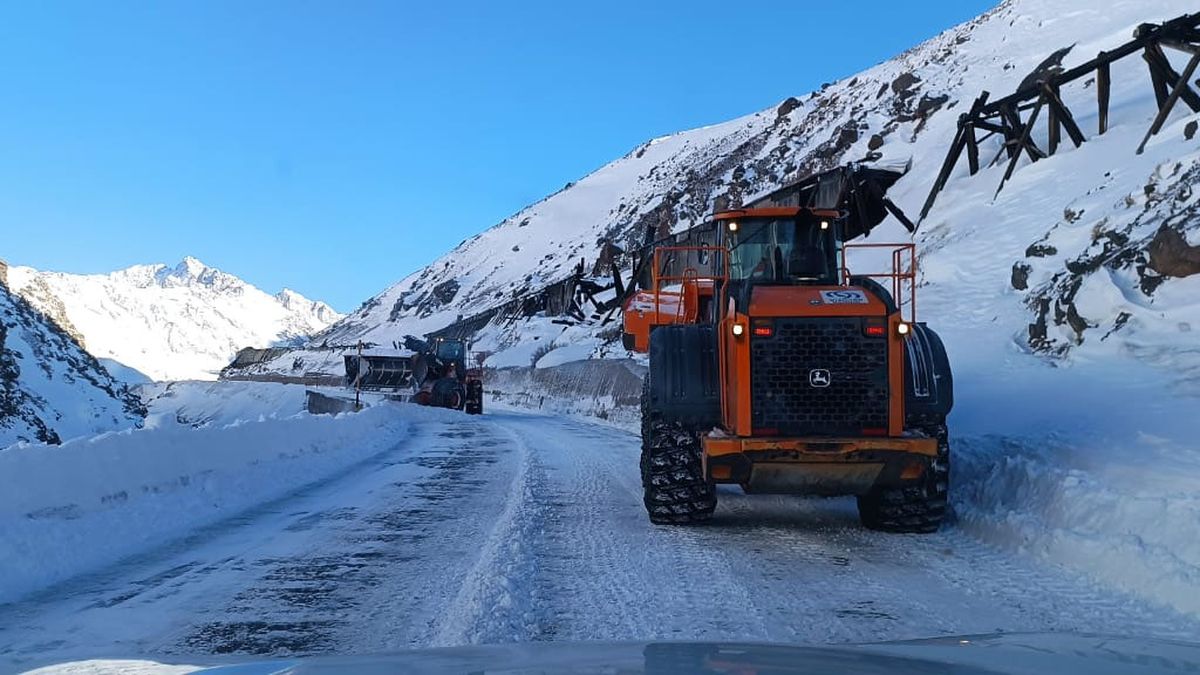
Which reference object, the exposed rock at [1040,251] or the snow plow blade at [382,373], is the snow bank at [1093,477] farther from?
the snow plow blade at [382,373]

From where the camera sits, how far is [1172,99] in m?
16.7

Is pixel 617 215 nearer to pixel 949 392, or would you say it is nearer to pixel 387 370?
pixel 387 370

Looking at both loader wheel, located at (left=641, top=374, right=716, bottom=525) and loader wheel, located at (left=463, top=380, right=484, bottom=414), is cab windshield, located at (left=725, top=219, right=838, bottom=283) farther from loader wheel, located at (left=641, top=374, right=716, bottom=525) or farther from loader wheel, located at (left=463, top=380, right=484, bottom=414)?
loader wheel, located at (left=463, top=380, right=484, bottom=414)

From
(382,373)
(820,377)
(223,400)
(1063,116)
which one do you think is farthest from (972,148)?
(223,400)

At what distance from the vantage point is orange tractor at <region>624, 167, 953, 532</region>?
7.27 m

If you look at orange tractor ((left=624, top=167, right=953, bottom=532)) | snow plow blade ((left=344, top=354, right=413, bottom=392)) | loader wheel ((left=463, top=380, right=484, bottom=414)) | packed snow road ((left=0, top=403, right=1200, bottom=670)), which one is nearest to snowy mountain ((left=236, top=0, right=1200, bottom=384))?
loader wheel ((left=463, top=380, right=484, bottom=414))

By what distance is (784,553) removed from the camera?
7102 millimetres

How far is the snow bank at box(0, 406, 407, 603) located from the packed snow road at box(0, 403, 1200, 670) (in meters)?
0.30

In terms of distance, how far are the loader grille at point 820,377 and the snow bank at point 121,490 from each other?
512cm

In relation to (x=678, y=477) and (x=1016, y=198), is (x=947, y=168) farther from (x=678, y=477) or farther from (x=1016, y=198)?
(x=678, y=477)

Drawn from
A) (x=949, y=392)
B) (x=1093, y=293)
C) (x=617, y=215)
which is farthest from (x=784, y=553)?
(x=617, y=215)

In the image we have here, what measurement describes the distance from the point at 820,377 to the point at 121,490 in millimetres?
6132

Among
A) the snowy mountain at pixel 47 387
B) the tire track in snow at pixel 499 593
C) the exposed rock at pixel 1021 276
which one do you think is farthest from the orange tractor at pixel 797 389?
the snowy mountain at pixel 47 387

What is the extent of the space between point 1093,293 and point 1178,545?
8.38 m
